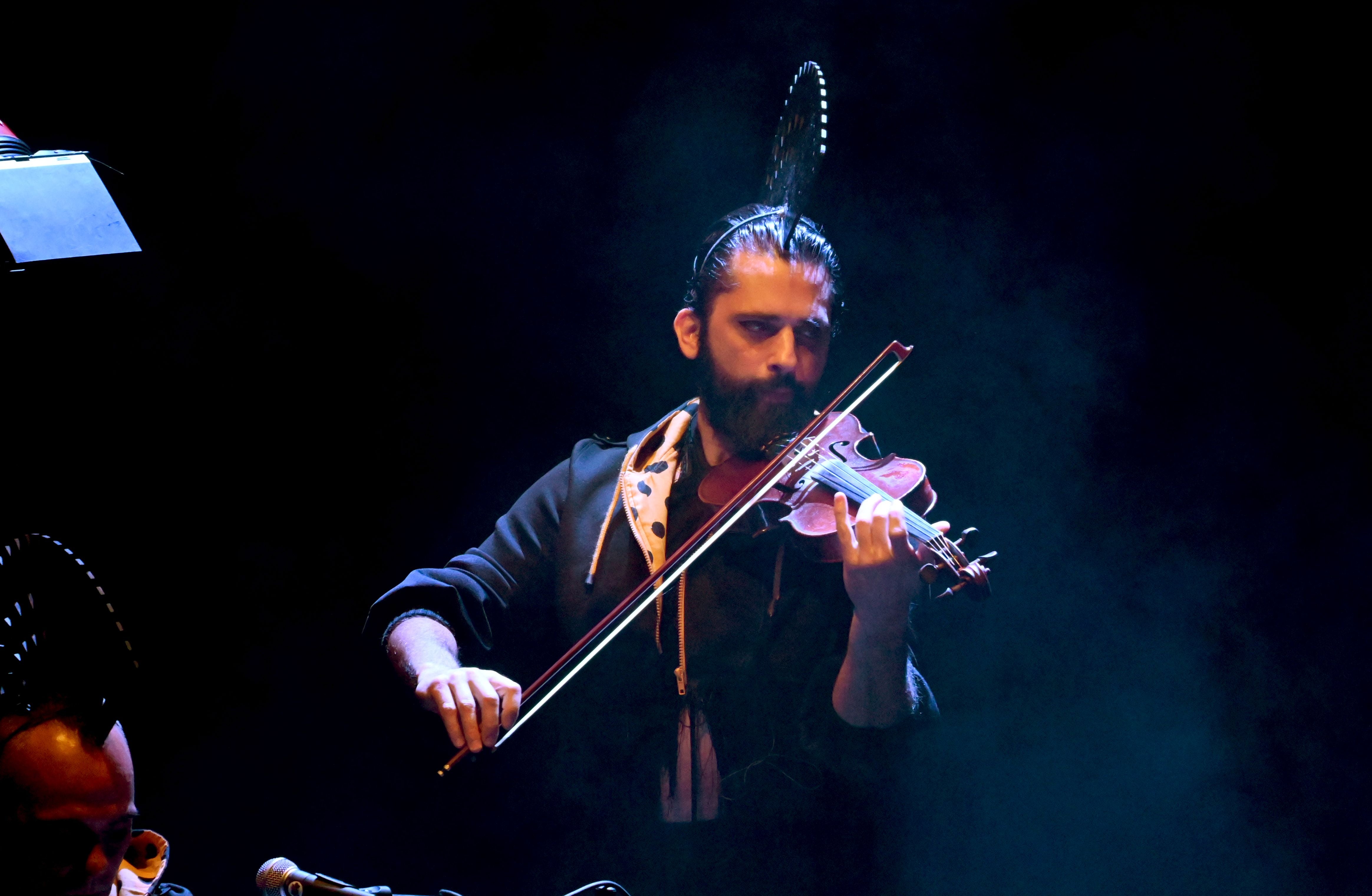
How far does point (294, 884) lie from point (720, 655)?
3.54 feet

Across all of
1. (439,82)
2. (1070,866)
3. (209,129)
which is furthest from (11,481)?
(1070,866)

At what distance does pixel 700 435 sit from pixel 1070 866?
145 cm

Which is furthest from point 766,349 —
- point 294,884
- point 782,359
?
point 294,884

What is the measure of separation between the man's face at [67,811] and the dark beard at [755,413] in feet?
4.65

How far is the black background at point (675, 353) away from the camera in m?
2.53

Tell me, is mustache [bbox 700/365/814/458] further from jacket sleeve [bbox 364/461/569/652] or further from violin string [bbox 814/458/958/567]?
jacket sleeve [bbox 364/461/569/652]

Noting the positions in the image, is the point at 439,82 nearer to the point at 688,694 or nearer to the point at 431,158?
the point at 431,158

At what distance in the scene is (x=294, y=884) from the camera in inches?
57.1

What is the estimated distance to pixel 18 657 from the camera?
169cm

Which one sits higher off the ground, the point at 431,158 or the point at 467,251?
the point at 431,158

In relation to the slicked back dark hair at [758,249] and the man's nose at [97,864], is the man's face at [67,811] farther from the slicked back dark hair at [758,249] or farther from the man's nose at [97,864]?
the slicked back dark hair at [758,249]

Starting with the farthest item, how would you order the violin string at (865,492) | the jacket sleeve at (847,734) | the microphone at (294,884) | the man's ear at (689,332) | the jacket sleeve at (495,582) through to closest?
the man's ear at (689,332), the jacket sleeve at (495,582), the jacket sleeve at (847,734), the violin string at (865,492), the microphone at (294,884)

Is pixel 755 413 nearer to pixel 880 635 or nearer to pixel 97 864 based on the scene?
pixel 880 635

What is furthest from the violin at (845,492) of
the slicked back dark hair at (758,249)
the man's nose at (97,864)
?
the man's nose at (97,864)
